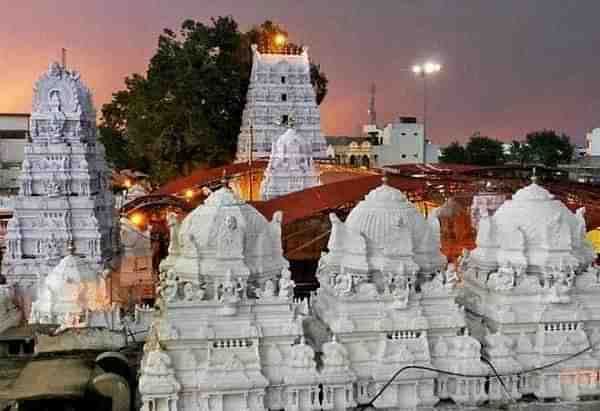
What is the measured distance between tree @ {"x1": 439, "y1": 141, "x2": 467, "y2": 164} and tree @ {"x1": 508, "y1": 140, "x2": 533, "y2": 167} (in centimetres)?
480

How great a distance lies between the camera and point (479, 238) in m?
16.6

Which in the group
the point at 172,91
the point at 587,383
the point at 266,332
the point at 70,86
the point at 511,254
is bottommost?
the point at 587,383

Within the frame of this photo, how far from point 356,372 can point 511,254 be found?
15.7 ft

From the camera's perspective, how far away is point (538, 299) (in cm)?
1548

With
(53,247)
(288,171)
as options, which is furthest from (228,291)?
(288,171)

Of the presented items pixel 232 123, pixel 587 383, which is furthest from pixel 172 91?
pixel 587 383

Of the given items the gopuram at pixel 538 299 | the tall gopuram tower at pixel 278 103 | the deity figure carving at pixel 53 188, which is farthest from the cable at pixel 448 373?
the tall gopuram tower at pixel 278 103

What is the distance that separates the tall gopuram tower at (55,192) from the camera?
24062mm

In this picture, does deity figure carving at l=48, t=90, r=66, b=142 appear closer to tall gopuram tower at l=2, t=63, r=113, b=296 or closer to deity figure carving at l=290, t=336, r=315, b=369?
tall gopuram tower at l=2, t=63, r=113, b=296

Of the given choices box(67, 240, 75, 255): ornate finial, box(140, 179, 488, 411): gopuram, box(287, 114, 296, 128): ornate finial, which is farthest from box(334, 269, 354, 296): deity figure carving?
box(287, 114, 296, 128): ornate finial

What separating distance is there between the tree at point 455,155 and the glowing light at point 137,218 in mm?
34590

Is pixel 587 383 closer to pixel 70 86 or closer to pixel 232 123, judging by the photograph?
pixel 70 86

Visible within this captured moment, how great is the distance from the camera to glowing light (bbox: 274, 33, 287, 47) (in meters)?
54.5

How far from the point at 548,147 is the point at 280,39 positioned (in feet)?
83.0
